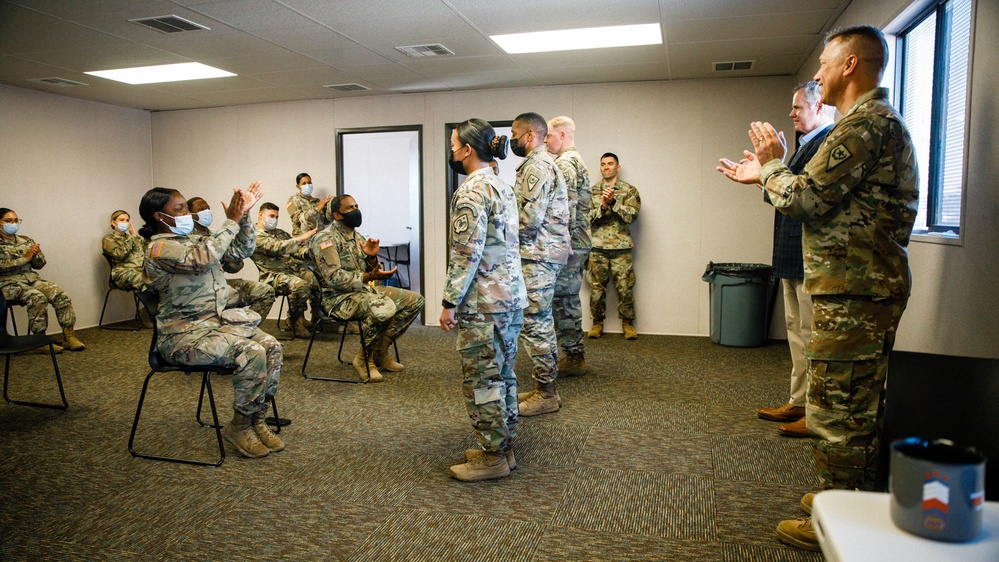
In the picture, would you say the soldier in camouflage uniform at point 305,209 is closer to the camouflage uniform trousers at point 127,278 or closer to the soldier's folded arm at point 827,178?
the camouflage uniform trousers at point 127,278

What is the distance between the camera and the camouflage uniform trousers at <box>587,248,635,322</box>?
660cm

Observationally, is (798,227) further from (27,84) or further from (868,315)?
(27,84)

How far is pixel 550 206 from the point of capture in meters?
4.16

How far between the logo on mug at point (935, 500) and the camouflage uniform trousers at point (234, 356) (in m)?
3.01

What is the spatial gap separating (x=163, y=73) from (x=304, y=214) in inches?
75.6

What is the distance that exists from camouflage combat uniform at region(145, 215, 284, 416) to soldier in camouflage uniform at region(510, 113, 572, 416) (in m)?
1.49

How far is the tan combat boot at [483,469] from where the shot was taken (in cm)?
305

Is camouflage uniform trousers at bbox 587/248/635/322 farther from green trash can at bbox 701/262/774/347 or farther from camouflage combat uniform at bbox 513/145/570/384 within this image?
camouflage combat uniform at bbox 513/145/570/384

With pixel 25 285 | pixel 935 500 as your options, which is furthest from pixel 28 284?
pixel 935 500

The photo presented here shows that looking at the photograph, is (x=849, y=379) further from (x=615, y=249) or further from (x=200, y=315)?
(x=615, y=249)

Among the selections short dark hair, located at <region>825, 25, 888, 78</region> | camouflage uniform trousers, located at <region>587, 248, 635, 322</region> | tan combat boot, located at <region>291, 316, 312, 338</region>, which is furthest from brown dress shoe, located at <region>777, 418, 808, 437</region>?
tan combat boot, located at <region>291, 316, 312, 338</region>

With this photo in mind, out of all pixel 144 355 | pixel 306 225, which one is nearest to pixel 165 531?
pixel 144 355

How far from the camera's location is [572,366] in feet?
16.2

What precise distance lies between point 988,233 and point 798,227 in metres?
1.22
